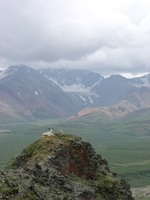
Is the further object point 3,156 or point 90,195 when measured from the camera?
point 3,156

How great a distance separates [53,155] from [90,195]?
6.05 meters

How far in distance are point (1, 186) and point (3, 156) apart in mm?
172862

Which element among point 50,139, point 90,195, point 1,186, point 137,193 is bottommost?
point 137,193

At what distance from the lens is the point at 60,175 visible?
1260 inches

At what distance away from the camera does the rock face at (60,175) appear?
2676cm

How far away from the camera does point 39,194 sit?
26938 millimetres

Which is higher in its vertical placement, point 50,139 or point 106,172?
→ point 50,139

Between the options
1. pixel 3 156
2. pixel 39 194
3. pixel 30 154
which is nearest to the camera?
pixel 39 194

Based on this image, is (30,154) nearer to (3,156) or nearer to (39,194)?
(39,194)

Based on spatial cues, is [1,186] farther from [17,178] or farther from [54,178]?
[54,178]

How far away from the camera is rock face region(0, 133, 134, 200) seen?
2676 centimetres

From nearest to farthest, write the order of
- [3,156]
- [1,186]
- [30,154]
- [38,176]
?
1. [1,186]
2. [38,176]
3. [30,154]
4. [3,156]

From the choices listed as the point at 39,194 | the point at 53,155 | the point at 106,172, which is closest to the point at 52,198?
the point at 39,194

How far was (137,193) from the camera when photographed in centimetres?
10075
